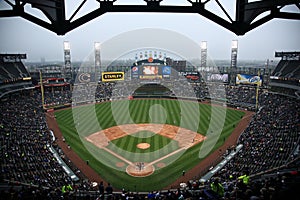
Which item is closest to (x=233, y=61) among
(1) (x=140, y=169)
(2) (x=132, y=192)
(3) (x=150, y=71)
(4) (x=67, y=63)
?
(3) (x=150, y=71)

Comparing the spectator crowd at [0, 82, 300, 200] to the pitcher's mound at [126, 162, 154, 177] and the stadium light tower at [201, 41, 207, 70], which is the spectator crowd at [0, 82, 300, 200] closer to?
A: the pitcher's mound at [126, 162, 154, 177]

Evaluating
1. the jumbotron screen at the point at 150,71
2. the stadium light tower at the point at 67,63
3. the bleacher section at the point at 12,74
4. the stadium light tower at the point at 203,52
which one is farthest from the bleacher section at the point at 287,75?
the bleacher section at the point at 12,74

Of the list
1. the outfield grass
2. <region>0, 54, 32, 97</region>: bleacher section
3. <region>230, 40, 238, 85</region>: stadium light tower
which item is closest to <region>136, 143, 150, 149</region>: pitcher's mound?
the outfield grass

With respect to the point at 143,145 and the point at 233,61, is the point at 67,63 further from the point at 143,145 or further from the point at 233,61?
the point at 233,61

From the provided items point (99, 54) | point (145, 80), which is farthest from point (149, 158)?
point (99, 54)

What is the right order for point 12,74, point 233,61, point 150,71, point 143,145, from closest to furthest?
point 143,145
point 12,74
point 233,61
point 150,71

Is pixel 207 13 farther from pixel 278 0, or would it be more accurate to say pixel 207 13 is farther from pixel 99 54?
pixel 99 54
